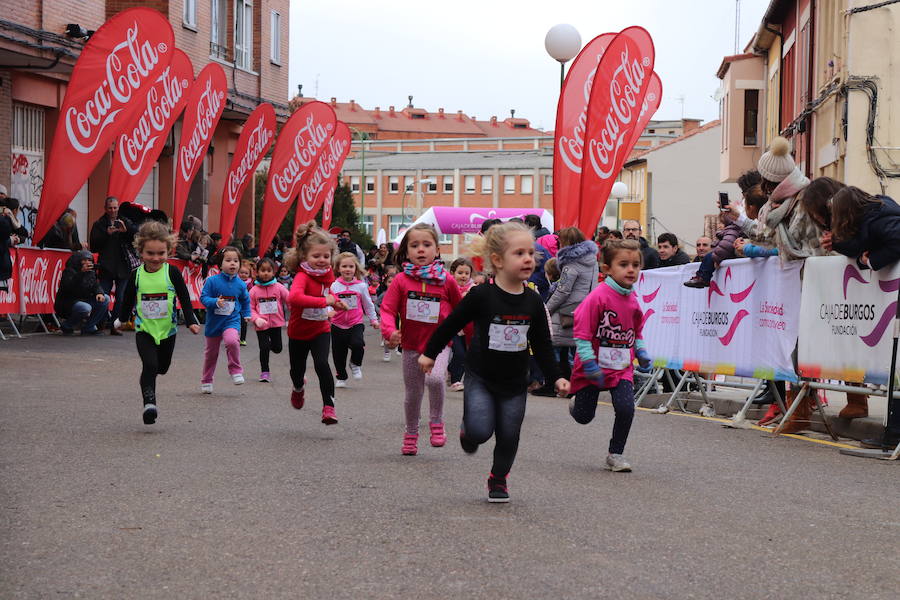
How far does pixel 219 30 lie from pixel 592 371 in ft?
95.6

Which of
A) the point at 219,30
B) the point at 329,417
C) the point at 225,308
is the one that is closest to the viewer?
the point at 329,417

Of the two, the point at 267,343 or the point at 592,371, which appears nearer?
the point at 592,371

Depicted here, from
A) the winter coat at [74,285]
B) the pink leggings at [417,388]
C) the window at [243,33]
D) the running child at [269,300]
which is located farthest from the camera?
the window at [243,33]

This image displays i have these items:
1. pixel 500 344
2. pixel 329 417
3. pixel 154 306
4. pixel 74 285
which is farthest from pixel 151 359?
pixel 74 285

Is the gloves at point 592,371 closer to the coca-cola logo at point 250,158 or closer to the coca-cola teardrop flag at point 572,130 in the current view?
the coca-cola teardrop flag at point 572,130

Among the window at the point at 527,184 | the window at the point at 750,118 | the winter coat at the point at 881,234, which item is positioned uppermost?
the window at the point at 527,184

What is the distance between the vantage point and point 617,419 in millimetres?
8500

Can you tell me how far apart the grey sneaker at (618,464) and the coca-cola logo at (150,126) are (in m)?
13.6

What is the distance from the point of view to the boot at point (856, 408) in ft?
35.1

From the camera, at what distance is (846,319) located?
33.3 ft

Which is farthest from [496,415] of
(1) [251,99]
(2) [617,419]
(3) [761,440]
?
(1) [251,99]

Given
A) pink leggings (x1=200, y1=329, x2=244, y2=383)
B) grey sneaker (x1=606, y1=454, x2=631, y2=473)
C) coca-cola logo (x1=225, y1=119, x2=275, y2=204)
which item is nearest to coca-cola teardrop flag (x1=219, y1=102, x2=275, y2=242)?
coca-cola logo (x1=225, y1=119, x2=275, y2=204)

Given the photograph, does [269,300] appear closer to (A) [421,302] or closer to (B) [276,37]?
(A) [421,302]

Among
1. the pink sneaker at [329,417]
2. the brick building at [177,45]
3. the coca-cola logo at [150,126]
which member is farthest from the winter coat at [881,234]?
the brick building at [177,45]
